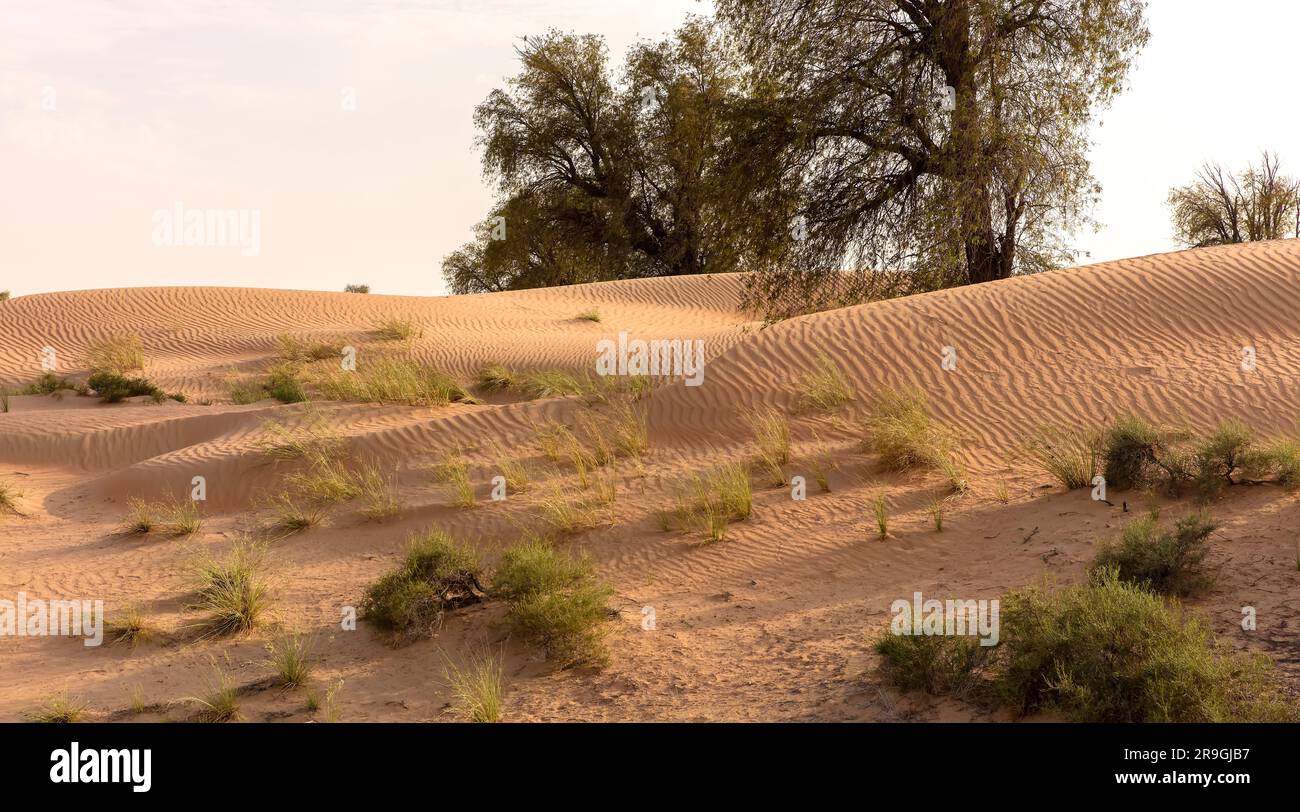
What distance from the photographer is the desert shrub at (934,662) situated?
559 centimetres

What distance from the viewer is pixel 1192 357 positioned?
1160cm

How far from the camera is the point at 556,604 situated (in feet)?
22.7

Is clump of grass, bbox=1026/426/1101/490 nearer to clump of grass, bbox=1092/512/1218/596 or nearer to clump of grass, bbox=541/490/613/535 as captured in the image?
clump of grass, bbox=1092/512/1218/596

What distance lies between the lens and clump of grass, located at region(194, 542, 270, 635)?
7727mm

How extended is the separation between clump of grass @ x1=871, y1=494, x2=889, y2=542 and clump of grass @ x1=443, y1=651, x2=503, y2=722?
126 inches

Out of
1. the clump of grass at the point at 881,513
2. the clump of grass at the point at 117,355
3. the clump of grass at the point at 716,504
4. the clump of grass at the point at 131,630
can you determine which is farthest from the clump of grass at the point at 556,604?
the clump of grass at the point at 117,355

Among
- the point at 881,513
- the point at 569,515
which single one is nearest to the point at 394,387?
the point at 569,515

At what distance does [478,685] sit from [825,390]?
21.0ft

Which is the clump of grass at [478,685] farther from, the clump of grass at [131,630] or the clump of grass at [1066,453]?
the clump of grass at [1066,453]

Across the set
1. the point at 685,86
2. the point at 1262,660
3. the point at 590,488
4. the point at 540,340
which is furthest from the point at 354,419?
the point at 685,86

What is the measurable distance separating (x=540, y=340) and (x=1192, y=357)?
12510 mm

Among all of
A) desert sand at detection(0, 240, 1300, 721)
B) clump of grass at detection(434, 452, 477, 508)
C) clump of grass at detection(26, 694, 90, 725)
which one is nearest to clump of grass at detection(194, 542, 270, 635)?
desert sand at detection(0, 240, 1300, 721)

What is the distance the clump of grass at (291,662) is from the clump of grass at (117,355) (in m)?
14.6
